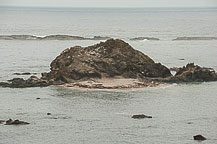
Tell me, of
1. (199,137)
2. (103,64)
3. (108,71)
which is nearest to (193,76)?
(108,71)

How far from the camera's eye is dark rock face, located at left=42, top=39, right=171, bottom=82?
7031 cm

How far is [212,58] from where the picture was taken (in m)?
106

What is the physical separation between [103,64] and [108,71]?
3.52 feet

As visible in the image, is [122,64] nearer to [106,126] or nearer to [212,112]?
[212,112]

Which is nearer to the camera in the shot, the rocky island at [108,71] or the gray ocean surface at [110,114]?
the gray ocean surface at [110,114]

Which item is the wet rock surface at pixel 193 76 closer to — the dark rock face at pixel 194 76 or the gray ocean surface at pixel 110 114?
the dark rock face at pixel 194 76

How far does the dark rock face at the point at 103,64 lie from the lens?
70312 mm

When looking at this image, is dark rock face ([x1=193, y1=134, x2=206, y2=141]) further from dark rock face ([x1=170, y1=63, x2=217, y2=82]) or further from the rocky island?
dark rock face ([x1=170, y1=63, x2=217, y2=82])

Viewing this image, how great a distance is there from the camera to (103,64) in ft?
236

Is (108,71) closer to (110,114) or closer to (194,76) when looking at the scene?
(194,76)

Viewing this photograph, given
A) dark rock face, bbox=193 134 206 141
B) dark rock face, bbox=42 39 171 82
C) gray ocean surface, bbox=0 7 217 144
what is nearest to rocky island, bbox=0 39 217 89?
dark rock face, bbox=42 39 171 82

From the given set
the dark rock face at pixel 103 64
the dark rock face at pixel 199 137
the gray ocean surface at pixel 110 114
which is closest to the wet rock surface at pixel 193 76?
the gray ocean surface at pixel 110 114

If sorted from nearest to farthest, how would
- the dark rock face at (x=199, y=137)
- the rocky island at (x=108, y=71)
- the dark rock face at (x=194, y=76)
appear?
1. the dark rock face at (x=199, y=137)
2. the rocky island at (x=108, y=71)
3. the dark rock face at (x=194, y=76)

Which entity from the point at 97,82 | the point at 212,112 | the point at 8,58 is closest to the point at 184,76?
the point at 97,82
